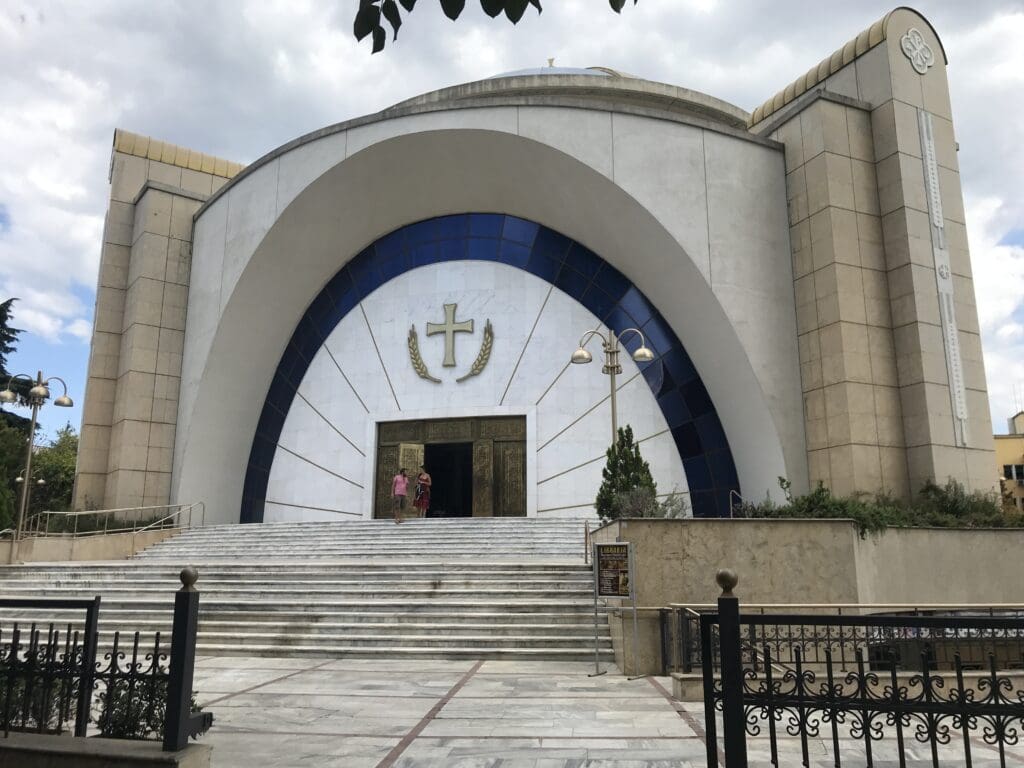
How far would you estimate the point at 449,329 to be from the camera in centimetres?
2223

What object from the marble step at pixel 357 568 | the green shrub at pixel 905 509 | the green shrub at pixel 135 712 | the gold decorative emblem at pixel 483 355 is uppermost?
the gold decorative emblem at pixel 483 355

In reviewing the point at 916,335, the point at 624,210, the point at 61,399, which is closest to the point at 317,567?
the point at 61,399

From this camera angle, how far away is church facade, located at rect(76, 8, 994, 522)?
16.6 metres

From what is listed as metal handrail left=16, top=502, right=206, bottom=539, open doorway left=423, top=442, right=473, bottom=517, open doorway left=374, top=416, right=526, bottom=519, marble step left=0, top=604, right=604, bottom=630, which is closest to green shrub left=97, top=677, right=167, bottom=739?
marble step left=0, top=604, right=604, bottom=630

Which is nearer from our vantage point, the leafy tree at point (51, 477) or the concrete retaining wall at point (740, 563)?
the concrete retaining wall at point (740, 563)

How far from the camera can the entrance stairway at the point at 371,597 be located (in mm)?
10555

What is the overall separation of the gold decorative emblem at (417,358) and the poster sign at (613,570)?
1339cm

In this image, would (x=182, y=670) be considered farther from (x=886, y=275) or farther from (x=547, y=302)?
(x=547, y=302)

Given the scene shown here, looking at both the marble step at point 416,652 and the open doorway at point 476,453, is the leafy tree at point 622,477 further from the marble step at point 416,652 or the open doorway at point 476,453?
the open doorway at point 476,453

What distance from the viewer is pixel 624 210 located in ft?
61.3

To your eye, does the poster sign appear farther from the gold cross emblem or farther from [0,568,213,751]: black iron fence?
the gold cross emblem

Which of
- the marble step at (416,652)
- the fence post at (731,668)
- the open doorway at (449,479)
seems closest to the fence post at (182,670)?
the fence post at (731,668)

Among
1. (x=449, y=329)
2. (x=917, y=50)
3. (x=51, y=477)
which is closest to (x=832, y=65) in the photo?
(x=917, y=50)

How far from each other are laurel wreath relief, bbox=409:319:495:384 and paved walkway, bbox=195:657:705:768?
500 inches
